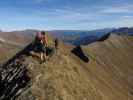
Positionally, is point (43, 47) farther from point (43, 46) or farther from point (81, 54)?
point (81, 54)

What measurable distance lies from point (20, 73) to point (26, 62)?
240 centimetres

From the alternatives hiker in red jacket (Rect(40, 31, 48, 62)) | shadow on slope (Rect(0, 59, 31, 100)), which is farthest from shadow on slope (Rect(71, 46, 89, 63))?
shadow on slope (Rect(0, 59, 31, 100))

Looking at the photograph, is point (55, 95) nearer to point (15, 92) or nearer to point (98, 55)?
point (15, 92)

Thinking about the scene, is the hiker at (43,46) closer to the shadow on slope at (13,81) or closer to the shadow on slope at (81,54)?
the shadow on slope at (13,81)

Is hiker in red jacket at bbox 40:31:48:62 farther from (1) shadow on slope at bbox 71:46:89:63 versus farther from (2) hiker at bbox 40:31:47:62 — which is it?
(1) shadow on slope at bbox 71:46:89:63

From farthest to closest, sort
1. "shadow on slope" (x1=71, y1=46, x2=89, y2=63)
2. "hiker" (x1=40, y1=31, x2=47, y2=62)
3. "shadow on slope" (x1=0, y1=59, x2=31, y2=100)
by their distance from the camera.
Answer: "shadow on slope" (x1=71, y1=46, x2=89, y2=63)
"hiker" (x1=40, y1=31, x2=47, y2=62)
"shadow on slope" (x1=0, y1=59, x2=31, y2=100)

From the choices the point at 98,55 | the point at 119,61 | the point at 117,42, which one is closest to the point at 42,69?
the point at 98,55

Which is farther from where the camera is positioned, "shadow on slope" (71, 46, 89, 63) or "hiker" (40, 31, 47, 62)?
"shadow on slope" (71, 46, 89, 63)

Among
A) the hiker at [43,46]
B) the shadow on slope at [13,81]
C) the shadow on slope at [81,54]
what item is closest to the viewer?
the shadow on slope at [13,81]

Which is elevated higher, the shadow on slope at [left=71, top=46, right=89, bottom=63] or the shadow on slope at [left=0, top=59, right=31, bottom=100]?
the shadow on slope at [left=0, top=59, right=31, bottom=100]

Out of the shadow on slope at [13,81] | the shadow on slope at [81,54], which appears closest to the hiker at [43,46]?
the shadow on slope at [13,81]

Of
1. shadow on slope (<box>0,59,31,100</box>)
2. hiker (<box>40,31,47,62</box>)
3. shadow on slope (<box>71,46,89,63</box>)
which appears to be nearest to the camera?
shadow on slope (<box>0,59,31,100</box>)

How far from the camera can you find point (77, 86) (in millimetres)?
36656

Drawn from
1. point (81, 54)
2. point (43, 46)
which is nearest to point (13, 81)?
point (43, 46)
